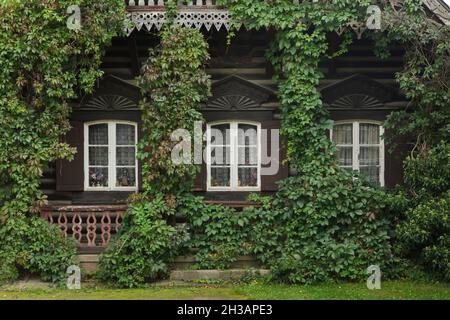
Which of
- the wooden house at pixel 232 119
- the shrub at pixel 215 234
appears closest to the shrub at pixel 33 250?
the wooden house at pixel 232 119

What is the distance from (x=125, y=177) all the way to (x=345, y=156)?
4.60m

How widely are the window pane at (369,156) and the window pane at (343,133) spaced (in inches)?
13.4

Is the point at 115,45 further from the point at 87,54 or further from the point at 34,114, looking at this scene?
the point at 34,114

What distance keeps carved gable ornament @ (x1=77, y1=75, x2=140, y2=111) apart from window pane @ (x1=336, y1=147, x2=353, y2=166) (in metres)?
4.31

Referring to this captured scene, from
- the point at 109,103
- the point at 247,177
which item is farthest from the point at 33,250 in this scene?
the point at 247,177

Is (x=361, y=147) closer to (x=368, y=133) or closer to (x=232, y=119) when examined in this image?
(x=368, y=133)

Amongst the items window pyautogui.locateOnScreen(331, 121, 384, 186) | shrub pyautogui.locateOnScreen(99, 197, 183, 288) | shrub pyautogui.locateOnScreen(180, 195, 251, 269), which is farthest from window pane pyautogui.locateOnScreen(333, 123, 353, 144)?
shrub pyautogui.locateOnScreen(99, 197, 183, 288)

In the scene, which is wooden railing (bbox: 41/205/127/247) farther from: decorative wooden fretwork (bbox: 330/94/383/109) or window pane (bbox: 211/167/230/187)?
decorative wooden fretwork (bbox: 330/94/383/109)

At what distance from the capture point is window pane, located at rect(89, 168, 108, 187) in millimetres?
12328

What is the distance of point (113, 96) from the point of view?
1217 cm

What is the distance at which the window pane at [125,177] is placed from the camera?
488 inches

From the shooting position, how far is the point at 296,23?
35.7 ft

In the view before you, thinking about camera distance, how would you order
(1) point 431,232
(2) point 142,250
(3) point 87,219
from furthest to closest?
(3) point 87,219, (2) point 142,250, (1) point 431,232

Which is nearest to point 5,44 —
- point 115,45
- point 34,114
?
point 34,114
